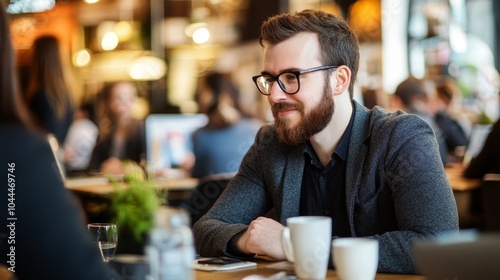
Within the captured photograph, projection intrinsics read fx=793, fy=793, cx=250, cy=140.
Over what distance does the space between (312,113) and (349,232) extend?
38 cm

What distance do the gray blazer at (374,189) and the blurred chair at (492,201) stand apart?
0.89 meters

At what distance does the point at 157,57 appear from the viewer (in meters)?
10.1

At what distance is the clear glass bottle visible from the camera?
140 cm

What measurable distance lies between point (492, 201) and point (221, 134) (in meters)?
2.40

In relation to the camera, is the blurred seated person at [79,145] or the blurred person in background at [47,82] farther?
the blurred seated person at [79,145]

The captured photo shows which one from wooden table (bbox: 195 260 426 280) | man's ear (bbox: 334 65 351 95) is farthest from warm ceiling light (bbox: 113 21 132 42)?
wooden table (bbox: 195 260 426 280)

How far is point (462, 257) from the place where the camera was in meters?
1.34

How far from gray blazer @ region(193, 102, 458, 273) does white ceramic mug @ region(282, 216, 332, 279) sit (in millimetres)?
307

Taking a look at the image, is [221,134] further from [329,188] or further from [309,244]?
[309,244]

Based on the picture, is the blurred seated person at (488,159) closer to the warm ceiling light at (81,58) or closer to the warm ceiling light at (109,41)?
the warm ceiling light at (109,41)

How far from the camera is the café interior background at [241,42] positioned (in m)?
9.85

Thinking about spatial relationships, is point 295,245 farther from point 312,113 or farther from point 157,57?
point 157,57

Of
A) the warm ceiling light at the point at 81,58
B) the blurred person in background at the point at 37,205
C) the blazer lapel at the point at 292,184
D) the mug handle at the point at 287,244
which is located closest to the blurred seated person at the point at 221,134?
the blazer lapel at the point at 292,184

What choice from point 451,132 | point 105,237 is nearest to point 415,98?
point 451,132
